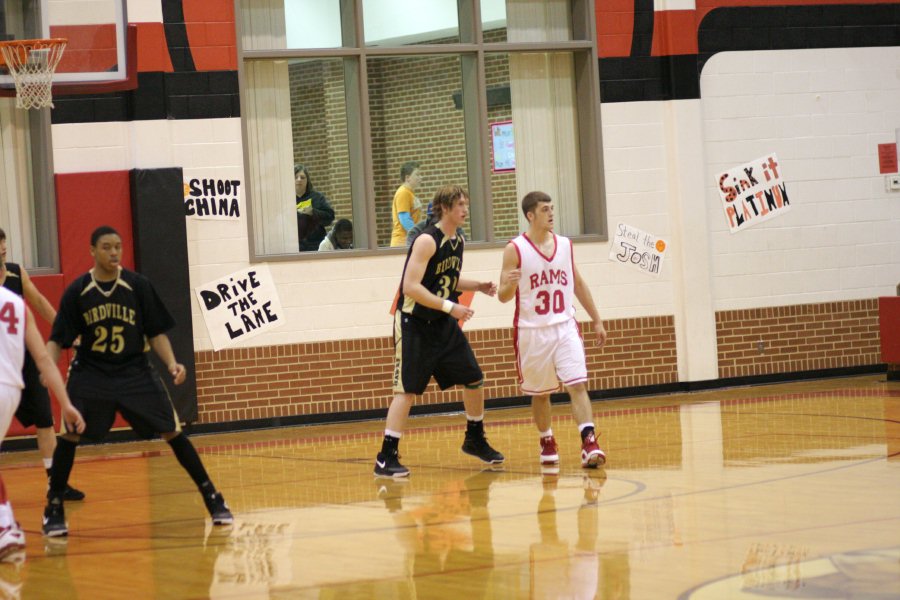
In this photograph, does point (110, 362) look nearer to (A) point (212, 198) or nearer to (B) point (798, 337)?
(A) point (212, 198)

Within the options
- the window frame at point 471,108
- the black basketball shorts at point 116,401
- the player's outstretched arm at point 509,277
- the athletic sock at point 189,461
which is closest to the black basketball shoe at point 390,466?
the player's outstretched arm at point 509,277

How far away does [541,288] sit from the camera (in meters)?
9.88

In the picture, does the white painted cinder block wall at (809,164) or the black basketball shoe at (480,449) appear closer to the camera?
the black basketball shoe at (480,449)

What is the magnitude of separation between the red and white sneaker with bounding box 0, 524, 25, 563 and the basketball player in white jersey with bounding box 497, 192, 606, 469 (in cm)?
368

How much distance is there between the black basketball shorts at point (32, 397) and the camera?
920 centimetres

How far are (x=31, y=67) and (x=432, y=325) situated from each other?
4271 mm

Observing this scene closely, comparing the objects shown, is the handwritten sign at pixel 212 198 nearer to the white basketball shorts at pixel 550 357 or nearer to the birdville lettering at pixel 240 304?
the birdville lettering at pixel 240 304

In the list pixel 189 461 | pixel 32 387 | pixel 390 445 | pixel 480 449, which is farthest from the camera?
pixel 480 449

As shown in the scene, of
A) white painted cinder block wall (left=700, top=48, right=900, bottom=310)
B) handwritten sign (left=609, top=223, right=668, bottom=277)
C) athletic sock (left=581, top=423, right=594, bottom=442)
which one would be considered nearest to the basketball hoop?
athletic sock (left=581, top=423, right=594, bottom=442)

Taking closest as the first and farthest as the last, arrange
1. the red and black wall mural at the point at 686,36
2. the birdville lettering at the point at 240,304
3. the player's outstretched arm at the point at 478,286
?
the player's outstretched arm at the point at 478,286, the birdville lettering at the point at 240,304, the red and black wall mural at the point at 686,36

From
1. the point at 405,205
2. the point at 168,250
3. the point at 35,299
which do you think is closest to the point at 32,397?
the point at 35,299

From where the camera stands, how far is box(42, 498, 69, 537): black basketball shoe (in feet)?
26.8

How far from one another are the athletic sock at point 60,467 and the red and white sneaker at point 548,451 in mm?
3294

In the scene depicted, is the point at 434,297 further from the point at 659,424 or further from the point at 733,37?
the point at 733,37
